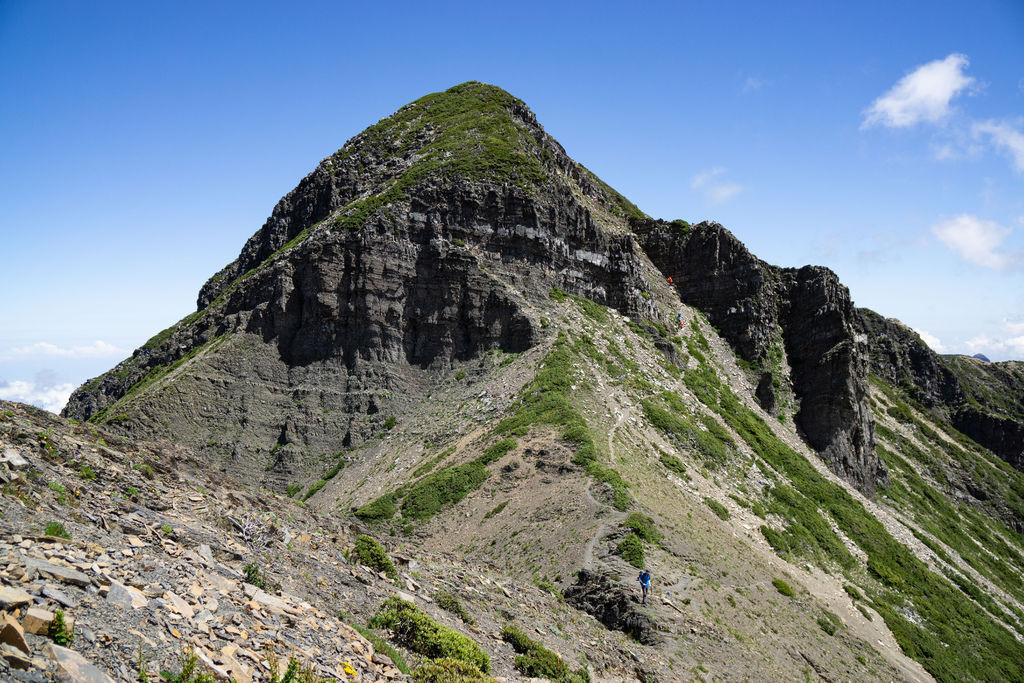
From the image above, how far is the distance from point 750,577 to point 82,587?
119ft

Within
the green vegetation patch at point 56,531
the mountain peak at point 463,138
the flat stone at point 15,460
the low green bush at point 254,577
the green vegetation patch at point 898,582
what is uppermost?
the mountain peak at point 463,138

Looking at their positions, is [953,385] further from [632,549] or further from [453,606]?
[453,606]

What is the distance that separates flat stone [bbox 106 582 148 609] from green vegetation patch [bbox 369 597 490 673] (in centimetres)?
641

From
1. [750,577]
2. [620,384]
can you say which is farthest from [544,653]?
[620,384]

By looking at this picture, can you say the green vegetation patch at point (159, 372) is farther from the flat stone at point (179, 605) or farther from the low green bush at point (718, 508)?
the flat stone at point (179, 605)

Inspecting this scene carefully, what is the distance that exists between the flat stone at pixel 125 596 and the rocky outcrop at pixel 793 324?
7764 cm

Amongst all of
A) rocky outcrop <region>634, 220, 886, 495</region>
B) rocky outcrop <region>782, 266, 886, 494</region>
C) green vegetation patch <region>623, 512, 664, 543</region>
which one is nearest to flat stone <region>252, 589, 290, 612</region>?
green vegetation patch <region>623, 512, 664, 543</region>

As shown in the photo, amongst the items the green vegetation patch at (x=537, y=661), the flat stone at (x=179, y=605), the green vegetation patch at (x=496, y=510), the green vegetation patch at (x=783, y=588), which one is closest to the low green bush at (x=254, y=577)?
the flat stone at (x=179, y=605)

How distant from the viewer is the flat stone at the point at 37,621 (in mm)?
9227

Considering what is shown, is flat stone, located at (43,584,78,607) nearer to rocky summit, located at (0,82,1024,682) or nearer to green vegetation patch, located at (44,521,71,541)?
rocky summit, located at (0,82,1024,682)

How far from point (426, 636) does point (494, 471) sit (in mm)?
28935

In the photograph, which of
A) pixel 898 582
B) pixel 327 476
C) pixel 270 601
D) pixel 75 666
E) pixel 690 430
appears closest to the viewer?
pixel 75 666

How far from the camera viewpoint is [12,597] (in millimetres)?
9398

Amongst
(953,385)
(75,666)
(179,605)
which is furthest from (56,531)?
(953,385)
